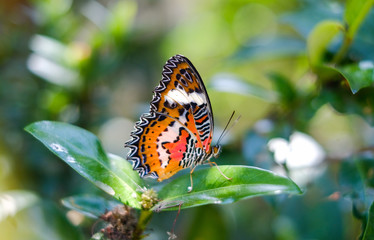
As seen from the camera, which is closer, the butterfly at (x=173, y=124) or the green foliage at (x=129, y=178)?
the green foliage at (x=129, y=178)

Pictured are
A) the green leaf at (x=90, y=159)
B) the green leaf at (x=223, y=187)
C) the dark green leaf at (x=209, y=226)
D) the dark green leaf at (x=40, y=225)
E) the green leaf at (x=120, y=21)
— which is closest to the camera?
the green leaf at (x=223, y=187)

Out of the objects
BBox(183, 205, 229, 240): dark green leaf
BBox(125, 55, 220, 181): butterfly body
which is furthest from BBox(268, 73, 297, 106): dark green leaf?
BBox(183, 205, 229, 240): dark green leaf

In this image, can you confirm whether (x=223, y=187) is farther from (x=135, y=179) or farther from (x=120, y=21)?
(x=120, y=21)

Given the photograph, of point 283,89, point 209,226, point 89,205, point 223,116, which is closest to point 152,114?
point 89,205

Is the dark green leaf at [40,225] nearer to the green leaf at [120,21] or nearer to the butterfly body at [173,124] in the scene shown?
the butterfly body at [173,124]

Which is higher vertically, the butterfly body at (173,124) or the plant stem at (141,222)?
the butterfly body at (173,124)

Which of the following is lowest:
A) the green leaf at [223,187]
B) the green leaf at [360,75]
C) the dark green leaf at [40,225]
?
the dark green leaf at [40,225]

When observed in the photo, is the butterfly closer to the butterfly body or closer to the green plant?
the butterfly body

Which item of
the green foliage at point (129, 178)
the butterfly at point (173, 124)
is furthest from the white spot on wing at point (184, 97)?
the green foliage at point (129, 178)
